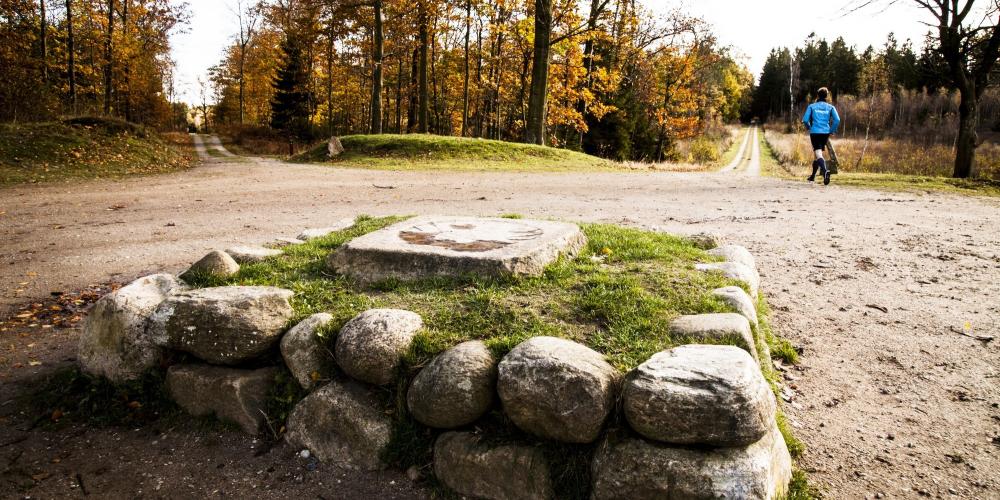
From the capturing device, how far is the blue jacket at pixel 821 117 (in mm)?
10656

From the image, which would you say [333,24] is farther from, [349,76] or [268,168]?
[268,168]

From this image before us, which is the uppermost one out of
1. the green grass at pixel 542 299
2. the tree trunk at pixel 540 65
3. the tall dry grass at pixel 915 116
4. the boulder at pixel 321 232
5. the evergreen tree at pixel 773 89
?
the evergreen tree at pixel 773 89

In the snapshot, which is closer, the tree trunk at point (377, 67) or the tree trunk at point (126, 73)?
the tree trunk at point (377, 67)

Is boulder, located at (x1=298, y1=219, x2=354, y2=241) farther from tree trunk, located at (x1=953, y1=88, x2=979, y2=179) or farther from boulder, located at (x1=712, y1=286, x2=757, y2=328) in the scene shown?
tree trunk, located at (x1=953, y1=88, x2=979, y2=179)

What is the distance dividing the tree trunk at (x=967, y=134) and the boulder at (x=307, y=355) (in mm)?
18028

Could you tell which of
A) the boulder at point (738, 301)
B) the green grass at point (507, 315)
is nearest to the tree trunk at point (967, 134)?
the green grass at point (507, 315)

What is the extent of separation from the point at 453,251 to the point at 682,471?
2267 millimetres

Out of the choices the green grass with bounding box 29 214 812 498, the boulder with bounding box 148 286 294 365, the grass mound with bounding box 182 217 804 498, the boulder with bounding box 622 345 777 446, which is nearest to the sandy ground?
the green grass with bounding box 29 214 812 498

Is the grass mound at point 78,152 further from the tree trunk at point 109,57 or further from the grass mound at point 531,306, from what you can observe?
the tree trunk at point 109,57

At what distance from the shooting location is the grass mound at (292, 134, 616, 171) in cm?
1516

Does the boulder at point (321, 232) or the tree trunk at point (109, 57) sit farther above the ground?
the tree trunk at point (109, 57)

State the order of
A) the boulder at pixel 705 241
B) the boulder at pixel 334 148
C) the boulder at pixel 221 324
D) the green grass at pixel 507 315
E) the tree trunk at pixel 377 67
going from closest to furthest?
the green grass at pixel 507 315 < the boulder at pixel 221 324 < the boulder at pixel 705 241 < the boulder at pixel 334 148 < the tree trunk at pixel 377 67

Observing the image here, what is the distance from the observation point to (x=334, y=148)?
55.1 feet

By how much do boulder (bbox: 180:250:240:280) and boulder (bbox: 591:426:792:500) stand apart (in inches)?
122
